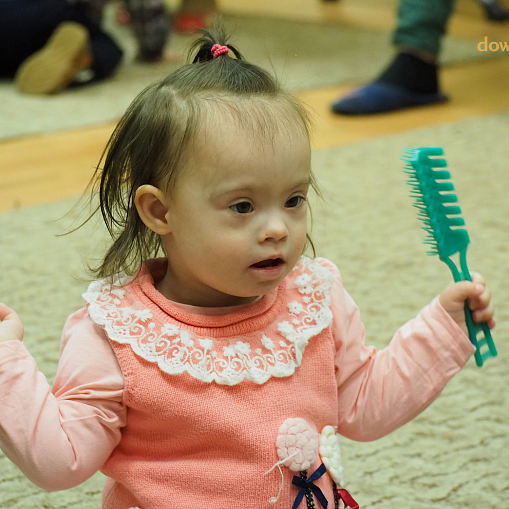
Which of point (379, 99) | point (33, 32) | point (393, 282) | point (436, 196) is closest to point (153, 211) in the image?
point (436, 196)

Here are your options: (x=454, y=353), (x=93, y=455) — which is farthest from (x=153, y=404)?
(x=454, y=353)

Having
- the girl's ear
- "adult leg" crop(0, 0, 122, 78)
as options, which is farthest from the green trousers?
the girl's ear

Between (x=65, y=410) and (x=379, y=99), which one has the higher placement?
(x=65, y=410)

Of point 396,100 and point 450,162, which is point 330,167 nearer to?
point 450,162

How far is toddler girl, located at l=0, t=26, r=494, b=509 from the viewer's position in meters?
A: 0.62

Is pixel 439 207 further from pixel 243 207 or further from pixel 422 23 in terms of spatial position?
pixel 422 23

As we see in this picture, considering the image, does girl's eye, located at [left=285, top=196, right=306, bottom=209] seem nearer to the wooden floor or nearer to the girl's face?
the girl's face

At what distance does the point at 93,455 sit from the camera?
0.63 meters

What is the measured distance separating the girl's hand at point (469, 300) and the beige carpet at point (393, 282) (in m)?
0.24

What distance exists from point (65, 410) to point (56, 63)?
1.74 meters

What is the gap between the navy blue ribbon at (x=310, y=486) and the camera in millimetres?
651

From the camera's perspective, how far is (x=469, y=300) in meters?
0.69

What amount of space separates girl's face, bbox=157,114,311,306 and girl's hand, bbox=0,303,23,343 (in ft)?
0.48

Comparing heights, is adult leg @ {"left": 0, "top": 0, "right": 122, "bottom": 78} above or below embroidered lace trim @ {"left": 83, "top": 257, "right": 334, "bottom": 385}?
below
